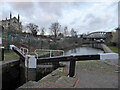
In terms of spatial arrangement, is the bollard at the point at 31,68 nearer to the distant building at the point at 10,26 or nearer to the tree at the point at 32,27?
the distant building at the point at 10,26

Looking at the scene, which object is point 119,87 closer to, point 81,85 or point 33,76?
point 81,85

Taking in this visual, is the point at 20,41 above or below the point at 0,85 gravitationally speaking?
above

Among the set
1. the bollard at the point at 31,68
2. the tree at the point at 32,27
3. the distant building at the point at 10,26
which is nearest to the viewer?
the bollard at the point at 31,68

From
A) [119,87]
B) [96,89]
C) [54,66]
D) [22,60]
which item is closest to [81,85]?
[96,89]

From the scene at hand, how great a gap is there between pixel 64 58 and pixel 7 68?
4.40 m

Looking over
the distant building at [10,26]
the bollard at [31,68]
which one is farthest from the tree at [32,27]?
the bollard at [31,68]

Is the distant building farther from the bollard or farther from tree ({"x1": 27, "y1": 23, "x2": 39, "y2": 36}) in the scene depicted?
the bollard

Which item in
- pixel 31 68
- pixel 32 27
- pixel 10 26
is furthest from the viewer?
pixel 32 27

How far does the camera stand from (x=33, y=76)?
6.10m

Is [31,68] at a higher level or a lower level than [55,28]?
lower

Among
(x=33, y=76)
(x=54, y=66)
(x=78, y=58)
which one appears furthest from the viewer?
(x=54, y=66)

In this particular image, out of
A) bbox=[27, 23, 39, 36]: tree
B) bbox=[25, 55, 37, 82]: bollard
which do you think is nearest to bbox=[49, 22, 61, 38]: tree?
A: bbox=[27, 23, 39, 36]: tree

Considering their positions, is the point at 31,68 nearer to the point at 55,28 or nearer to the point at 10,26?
the point at 10,26

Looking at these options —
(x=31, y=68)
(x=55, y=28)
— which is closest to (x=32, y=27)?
(x=55, y=28)
